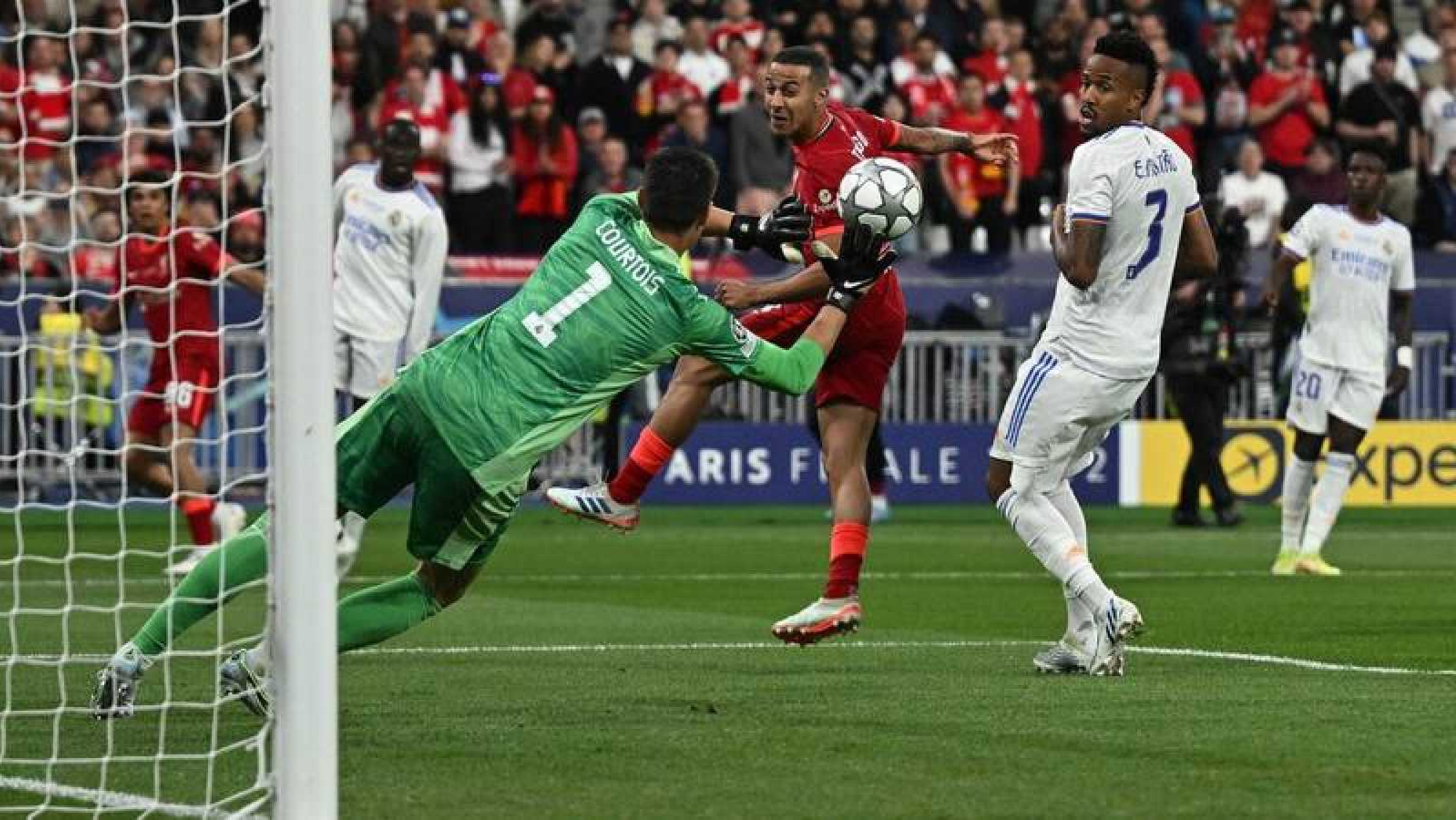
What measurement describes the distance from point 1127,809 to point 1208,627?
6.08m

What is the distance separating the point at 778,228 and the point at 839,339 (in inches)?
83.9

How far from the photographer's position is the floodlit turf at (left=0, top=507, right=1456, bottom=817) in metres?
7.31

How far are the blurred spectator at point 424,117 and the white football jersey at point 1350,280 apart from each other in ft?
34.0

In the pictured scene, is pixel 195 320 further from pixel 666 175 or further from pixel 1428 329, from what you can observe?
pixel 1428 329

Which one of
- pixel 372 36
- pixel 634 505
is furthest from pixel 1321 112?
pixel 634 505

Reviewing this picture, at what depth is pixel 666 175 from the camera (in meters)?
8.84

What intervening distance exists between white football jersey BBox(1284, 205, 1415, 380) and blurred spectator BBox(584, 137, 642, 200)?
9.09 m

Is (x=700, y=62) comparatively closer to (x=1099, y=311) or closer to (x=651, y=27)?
(x=651, y=27)

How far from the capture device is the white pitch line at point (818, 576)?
1625 cm

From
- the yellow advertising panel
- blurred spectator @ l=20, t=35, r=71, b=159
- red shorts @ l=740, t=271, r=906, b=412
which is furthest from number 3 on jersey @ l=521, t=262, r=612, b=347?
the yellow advertising panel

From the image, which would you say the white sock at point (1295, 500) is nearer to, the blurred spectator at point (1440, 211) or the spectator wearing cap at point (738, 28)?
the blurred spectator at point (1440, 211)

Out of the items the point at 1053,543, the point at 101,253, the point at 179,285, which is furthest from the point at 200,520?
the point at 1053,543

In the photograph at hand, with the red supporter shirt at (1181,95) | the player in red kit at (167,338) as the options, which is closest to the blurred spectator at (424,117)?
the red supporter shirt at (1181,95)

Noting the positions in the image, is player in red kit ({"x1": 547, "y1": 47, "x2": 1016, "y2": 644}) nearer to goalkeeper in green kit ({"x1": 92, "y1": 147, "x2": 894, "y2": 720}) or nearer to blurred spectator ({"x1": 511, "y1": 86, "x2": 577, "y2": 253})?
goalkeeper in green kit ({"x1": 92, "y1": 147, "x2": 894, "y2": 720})
